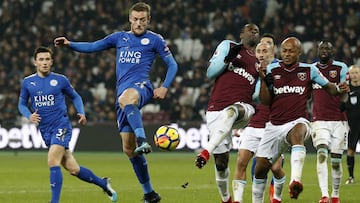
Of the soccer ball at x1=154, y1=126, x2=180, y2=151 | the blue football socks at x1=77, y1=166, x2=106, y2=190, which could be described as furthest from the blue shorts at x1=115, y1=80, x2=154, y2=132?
the blue football socks at x1=77, y1=166, x2=106, y2=190

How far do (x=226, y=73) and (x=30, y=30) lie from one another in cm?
2124

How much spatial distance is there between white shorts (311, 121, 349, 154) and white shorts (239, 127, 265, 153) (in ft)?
3.95

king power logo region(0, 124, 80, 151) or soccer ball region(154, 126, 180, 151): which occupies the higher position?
soccer ball region(154, 126, 180, 151)

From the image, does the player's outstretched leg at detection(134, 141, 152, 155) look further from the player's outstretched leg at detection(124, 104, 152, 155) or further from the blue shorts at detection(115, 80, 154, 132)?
the blue shorts at detection(115, 80, 154, 132)

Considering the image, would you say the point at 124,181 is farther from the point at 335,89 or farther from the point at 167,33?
the point at 167,33

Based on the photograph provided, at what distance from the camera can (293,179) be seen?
31.9 feet

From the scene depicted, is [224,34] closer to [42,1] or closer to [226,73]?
[42,1]

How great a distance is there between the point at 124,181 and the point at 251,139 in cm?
533

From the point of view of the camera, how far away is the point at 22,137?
84.2 feet

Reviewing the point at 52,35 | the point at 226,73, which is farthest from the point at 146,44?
the point at 52,35

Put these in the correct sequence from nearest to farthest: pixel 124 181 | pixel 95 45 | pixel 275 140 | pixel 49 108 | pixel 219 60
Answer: pixel 275 140 → pixel 219 60 → pixel 95 45 → pixel 49 108 → pixel 124 181

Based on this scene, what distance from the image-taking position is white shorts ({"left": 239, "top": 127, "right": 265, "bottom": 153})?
12094 millimetres

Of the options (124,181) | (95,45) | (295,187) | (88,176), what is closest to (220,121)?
(295,187)

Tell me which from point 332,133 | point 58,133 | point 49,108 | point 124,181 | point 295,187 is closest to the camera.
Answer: point 295,187
